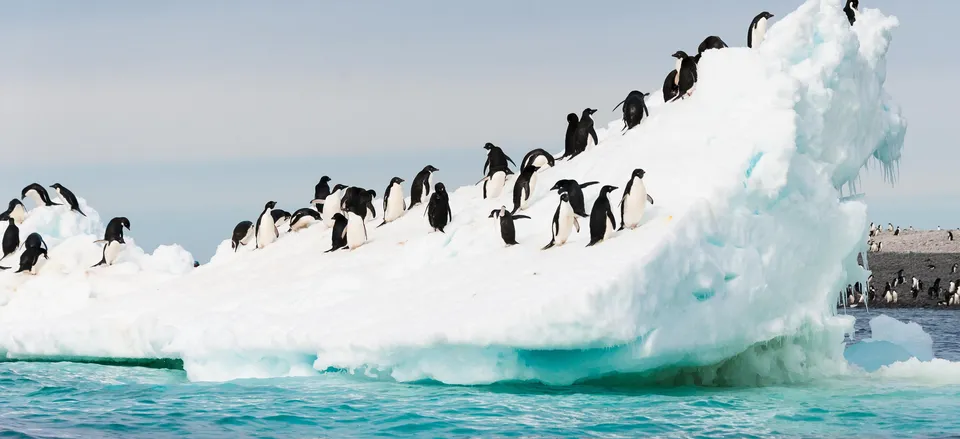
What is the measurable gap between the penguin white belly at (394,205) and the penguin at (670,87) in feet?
17.4

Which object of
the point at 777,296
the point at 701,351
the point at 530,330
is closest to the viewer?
the point at 530,330

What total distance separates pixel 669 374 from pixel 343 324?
13.1 feet

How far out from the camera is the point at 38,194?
1043 inches

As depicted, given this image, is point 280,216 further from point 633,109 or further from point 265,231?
point 633,109

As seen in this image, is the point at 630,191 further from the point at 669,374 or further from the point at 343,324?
the point at 343,324

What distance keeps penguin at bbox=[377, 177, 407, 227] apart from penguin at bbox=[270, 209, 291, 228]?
3.57m

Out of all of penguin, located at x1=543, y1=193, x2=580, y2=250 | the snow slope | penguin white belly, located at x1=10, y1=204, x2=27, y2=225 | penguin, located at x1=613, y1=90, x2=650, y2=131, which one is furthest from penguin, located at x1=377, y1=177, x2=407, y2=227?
penguin white belly, located at x1=10, y1=204, x2=27, y2=225

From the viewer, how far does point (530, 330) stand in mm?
11766

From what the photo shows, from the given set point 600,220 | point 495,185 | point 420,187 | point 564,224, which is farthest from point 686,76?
point 600,220

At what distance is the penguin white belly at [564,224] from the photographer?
14400 millimetres

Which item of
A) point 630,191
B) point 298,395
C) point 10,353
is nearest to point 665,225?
point 630,191

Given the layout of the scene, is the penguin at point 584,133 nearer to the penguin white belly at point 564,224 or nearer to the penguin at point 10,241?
the penguin white belly at point 564,224

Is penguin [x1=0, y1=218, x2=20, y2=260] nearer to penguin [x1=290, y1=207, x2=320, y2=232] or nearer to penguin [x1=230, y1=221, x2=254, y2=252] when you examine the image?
penguin [x1=230, y1=221, x2=254, y2=252]

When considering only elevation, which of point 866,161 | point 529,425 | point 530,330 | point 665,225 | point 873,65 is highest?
point 873,65
